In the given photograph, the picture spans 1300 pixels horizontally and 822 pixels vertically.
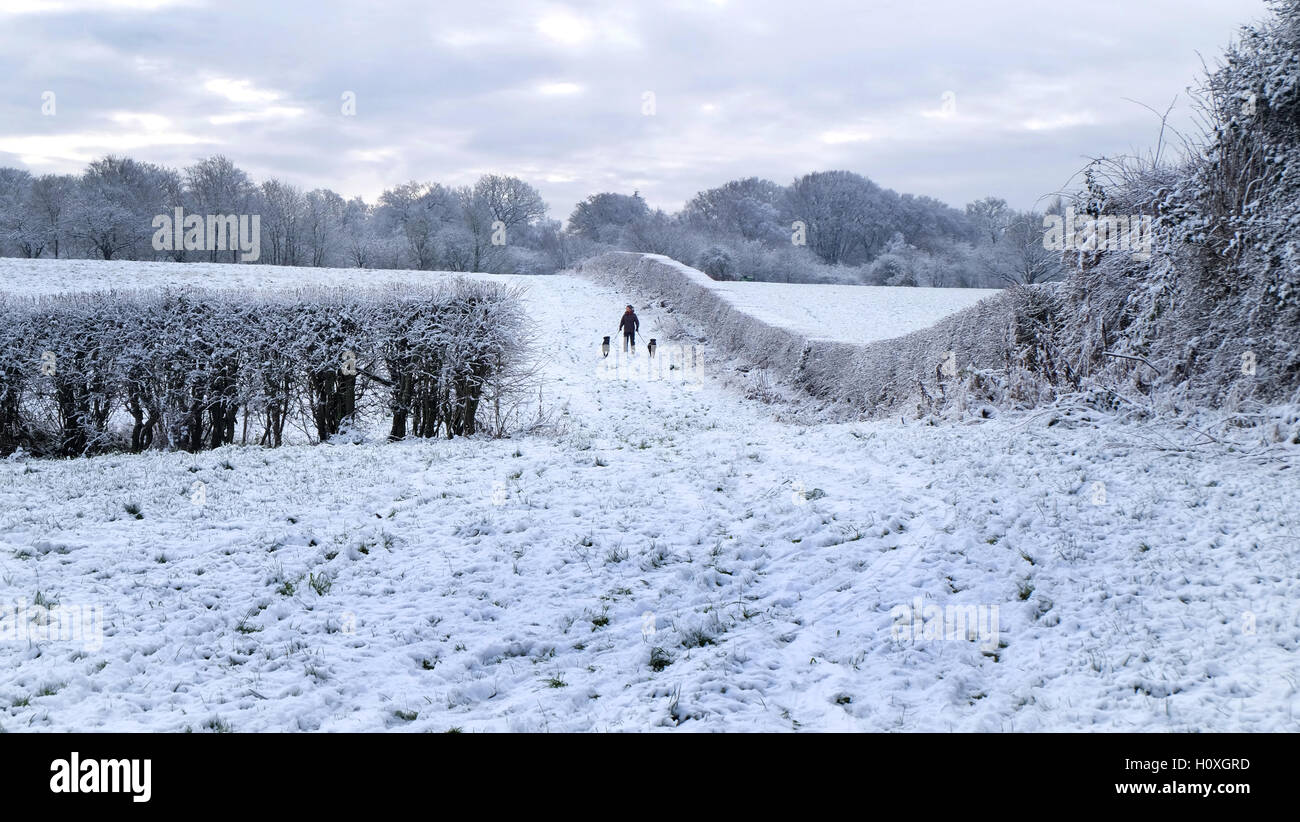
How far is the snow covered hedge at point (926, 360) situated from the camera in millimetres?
12234

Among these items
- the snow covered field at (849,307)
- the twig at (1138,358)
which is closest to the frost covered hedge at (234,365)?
the twig at (1138,358)

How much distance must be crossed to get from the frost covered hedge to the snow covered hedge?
7.72 metres

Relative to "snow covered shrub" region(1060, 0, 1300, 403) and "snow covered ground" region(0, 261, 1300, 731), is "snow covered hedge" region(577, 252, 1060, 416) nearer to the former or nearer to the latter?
"snow covered shrub" region(1060, 0, 1300, 403)

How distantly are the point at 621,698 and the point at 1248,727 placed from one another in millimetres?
3398

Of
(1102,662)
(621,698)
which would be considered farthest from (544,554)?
(1102,662)

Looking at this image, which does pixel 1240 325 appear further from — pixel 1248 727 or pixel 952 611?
pixel 1248 727

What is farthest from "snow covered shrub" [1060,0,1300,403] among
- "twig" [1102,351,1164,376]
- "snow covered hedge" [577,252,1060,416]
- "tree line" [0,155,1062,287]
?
"tree line" [0,155,1062,287]

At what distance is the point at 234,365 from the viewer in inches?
478

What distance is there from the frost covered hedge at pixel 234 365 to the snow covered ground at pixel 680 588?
219 centimetres

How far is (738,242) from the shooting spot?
5753 centimetres

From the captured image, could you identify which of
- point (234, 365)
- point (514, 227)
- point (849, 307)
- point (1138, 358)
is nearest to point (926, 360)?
point (1138, 358)

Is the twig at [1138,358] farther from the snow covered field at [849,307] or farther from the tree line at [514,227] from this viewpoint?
the snow covered field at [849,307]

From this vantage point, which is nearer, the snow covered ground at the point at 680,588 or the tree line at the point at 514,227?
the snow covered ground at the point at 680,588
